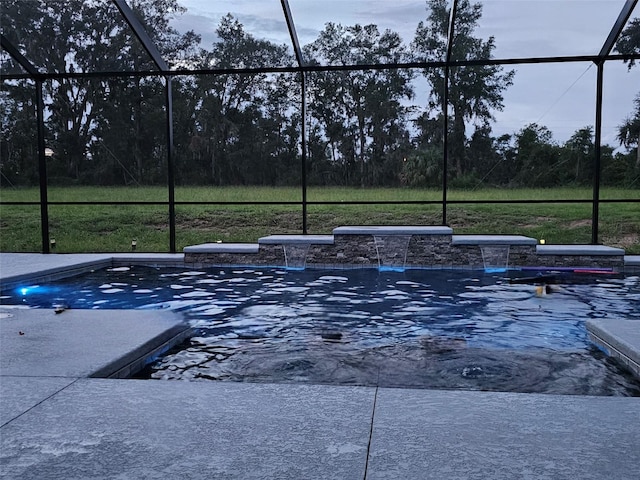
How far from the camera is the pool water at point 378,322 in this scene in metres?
3.79

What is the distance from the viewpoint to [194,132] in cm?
1518

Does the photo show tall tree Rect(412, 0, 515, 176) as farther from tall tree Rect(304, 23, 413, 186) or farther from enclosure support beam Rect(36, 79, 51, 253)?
enclosure support beam Rect(36, 79, 51, 253)

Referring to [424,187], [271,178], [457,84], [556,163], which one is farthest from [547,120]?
[271,178]

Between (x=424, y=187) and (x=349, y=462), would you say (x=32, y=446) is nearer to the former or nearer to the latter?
(x=349, y=462)

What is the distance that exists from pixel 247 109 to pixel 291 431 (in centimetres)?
1365

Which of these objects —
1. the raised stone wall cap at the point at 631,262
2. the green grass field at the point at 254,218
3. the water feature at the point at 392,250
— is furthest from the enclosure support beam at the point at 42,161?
the raised stone wall cap at the point at 631,262

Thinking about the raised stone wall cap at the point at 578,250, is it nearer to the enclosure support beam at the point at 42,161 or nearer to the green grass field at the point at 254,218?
the green grass field at the point at 254,218

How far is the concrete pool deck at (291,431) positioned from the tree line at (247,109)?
11.2m

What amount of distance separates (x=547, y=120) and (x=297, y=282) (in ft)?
30.5

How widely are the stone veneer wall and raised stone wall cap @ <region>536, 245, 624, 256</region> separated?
66 mm

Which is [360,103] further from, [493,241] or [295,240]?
[493,241]

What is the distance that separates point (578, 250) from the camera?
852 centimetres

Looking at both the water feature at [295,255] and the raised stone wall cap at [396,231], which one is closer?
the raised stone wall cap at [396,231]

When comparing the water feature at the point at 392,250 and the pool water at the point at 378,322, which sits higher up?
the water feature at the point at 392,250
